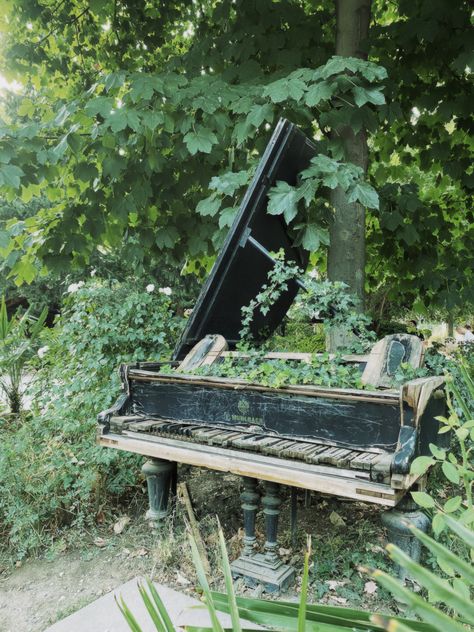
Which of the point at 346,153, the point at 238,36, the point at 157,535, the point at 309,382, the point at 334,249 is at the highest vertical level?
the point at 238,36

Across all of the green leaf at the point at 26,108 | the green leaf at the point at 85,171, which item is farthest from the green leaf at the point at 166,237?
the green leaf at the point at 26,108

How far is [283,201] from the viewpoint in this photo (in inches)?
132

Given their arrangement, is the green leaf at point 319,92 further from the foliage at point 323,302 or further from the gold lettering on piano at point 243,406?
the gold lettering on piano at point 243,406

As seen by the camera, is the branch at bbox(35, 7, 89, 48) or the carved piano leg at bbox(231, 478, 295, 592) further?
the branch at bbox(35, 7, 89, 48)

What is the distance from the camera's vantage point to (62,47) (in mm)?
6219

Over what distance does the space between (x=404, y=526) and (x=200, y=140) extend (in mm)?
3113

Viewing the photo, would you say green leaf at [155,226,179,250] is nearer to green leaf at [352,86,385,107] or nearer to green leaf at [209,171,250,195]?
green leaf at [209,171,250,195]

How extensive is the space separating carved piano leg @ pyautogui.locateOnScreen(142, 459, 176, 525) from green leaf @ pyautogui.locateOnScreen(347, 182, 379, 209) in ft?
7.69

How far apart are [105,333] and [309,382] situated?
2501 mm

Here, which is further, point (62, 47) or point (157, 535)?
point (62, 47)

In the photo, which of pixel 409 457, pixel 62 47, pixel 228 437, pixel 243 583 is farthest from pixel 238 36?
pixel 243 583

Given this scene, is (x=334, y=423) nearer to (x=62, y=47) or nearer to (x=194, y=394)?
(x=194, y=394)

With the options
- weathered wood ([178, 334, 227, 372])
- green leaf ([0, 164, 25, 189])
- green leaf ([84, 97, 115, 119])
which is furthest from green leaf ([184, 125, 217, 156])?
weathered wood ([178, 334, 227, 372])

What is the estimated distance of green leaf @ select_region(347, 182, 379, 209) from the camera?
11.8 ft
